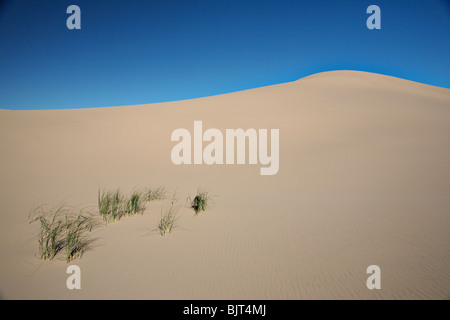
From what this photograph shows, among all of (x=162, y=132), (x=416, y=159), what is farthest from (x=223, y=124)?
(x=416, y=159)

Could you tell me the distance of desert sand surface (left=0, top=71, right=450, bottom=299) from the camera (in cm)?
293

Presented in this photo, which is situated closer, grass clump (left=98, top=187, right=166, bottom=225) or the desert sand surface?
the desert sand surface

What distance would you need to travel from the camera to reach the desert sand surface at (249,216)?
2.93m

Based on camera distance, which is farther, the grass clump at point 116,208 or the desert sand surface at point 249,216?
the grass clump at point 116,208

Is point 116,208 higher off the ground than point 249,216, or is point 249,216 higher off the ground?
point 116,208

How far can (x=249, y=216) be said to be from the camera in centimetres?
539

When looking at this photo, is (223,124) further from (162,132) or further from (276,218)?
(276,218)
